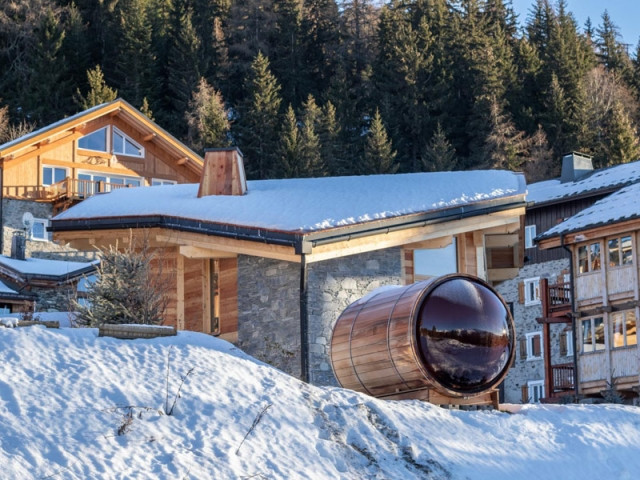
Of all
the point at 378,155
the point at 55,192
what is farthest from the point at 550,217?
the point at 55,192

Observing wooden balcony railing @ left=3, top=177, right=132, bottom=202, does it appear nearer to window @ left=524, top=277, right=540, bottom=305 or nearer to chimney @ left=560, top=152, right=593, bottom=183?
window @ left=524, top=277, right=540, bottom=305

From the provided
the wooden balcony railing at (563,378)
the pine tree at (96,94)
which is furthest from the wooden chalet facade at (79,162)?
the wooden balcony railing at (563,378)

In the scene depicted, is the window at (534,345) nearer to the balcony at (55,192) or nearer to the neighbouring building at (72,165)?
the neighbouring building at (72,165)

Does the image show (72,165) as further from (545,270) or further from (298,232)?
(298,232)

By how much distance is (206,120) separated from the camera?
58.2m

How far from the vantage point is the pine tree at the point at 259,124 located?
61625 millimetres

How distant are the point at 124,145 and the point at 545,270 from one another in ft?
59.8

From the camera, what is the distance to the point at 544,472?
10.6 m

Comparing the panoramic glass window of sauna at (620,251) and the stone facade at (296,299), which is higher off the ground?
the panoramic glass window of sauna at (620,251)

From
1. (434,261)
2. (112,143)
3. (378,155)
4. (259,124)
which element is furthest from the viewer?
(259,124)

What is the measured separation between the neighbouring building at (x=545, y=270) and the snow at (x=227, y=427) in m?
31.5

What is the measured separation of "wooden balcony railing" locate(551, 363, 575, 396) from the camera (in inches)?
1438

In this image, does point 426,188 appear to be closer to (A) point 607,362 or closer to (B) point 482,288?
(B) point 482,288

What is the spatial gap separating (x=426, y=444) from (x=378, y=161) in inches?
1939
